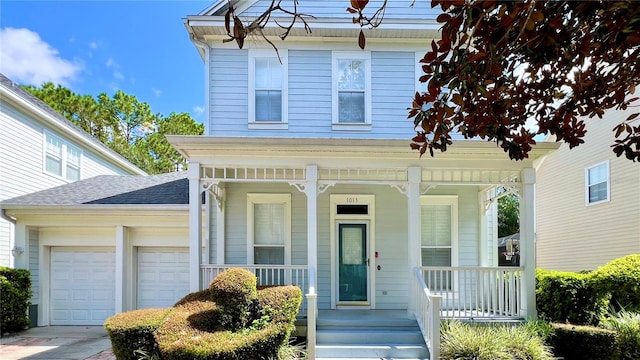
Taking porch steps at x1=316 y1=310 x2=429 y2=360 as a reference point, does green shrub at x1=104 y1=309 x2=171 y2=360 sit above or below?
above

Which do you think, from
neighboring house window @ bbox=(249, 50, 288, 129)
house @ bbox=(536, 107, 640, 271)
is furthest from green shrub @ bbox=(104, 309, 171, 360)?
house @ bbox=(536, 107, 640, 271)

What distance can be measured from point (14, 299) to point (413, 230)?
8495 millimetres

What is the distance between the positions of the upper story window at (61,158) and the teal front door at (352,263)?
8.58 meters

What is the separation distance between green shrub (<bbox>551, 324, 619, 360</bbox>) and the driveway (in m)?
7.38

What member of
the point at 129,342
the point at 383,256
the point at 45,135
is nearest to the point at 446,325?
the point at 383,256

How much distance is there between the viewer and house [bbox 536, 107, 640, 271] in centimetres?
1111

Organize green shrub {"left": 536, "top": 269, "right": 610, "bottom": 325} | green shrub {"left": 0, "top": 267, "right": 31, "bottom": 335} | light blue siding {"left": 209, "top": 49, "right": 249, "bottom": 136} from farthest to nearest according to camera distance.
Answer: light blue siding {"left": 209, "top": 49, "right": 249, "bottom": 136} < green shrub {"left": 0, "top": 267, "right": 31, "bottom": 335} < green shrub {"left": 536, "top": 269, "right": 610, "bottom": 325}

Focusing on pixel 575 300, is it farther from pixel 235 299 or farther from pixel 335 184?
pixel 235 299

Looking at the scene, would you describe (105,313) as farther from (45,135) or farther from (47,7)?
(47,7)

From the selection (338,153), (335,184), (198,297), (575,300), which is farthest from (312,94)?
(575,300)

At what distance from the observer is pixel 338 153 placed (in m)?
7.82

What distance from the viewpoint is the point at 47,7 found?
14250 millimetres

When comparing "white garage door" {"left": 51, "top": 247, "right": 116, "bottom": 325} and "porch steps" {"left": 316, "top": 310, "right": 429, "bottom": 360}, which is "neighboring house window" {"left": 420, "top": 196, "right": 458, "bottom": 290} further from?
"white garage door" {"left": 51, "top": 247, "right": 116, "bottom": 325}

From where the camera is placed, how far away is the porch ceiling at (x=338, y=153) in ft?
24.9
